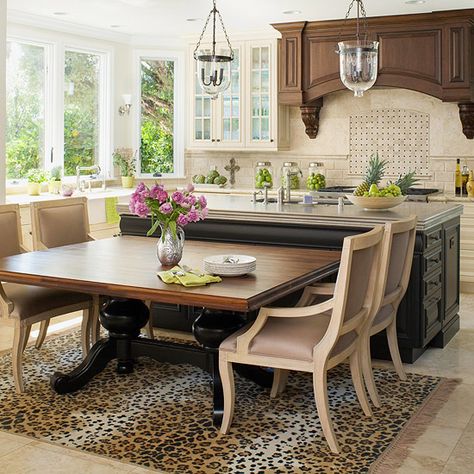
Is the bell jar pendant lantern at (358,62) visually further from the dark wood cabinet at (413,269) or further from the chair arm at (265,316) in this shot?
the chair arm at (265,316)

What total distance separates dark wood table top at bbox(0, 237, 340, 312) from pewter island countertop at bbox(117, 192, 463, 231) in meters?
0.28

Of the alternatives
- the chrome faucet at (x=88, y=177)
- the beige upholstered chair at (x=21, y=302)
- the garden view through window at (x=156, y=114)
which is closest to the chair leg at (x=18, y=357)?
the beige upholstered chair at (x=21, y=302)

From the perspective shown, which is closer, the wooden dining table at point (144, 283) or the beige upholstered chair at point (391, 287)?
the wooden dining table at point (144, 283)

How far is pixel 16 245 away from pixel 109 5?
2764 millimetres

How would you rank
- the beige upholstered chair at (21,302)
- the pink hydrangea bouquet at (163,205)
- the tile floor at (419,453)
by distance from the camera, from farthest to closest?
the beige upholstered chair at (21,302) → the pink hydrangea bouquet at (163,205) → the tile floor at (419,453)

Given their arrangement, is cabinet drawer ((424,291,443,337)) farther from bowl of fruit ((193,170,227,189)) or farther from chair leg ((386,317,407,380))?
bowl of fruit ((193,170,227,189))

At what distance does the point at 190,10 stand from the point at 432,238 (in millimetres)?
3175

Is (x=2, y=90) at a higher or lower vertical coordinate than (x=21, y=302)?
higher

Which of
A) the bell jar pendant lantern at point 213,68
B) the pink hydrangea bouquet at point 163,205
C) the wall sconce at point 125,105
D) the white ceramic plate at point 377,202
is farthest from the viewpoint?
the wall sconce at point 125,105

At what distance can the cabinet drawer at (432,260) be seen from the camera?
4.56m

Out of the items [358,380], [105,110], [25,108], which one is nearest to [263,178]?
[105,110]

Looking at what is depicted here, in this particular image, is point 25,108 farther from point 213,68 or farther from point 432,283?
point 432,283

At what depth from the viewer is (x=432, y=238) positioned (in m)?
4.70

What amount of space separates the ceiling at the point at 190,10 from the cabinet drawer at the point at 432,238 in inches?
89.9
